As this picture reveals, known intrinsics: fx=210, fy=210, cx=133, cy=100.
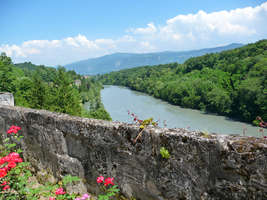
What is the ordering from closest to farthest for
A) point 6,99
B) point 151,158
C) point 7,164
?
point 151,158 < point 7,164 < point 6,99

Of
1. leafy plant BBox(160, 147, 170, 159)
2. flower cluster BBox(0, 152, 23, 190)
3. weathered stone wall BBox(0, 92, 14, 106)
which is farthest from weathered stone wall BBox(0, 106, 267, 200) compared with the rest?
weathered stone wall BBox(0, 92, 14, 106)

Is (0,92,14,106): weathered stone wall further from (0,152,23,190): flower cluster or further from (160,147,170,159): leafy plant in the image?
(160,147,170,159): leafy plant

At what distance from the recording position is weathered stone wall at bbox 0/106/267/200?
1382 mm

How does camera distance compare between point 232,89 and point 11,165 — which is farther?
point 232,89

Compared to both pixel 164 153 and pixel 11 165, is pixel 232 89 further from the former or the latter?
pixel 11 165

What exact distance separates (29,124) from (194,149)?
2.35m

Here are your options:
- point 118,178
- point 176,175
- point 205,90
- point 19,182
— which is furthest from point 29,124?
point 205,90

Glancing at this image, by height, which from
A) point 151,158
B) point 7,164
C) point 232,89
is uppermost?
point 151,158

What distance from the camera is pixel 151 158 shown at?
5.99 feet

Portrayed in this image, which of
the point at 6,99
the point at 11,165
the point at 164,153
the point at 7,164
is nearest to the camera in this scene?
the point at 164,153

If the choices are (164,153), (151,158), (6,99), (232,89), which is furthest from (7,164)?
(232,89)

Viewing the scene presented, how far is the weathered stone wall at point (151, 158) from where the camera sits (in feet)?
4.53

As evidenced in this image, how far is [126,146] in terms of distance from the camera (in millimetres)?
1980

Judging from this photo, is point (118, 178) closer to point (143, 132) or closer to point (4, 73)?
point (143, 132)
